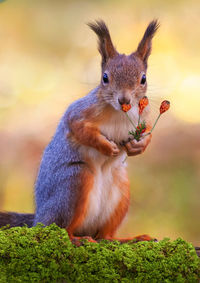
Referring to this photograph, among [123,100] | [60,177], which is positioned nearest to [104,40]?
[123,100]

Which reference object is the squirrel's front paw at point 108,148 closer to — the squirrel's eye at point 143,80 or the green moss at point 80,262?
the squirrel's eye at point 143,80

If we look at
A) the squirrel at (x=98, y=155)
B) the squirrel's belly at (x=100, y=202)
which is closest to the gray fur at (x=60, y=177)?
the squirrel at (x=98, y=155)

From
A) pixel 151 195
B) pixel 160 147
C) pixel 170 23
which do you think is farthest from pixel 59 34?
pixel 151 195

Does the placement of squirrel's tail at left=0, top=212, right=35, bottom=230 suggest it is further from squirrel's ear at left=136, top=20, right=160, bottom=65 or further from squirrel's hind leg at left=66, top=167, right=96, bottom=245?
squirrel's ear at left=136, top=20, right=160, bottom=65

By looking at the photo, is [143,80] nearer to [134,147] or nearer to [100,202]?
[134,147]

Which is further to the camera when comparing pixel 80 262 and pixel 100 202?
pixel 100 202

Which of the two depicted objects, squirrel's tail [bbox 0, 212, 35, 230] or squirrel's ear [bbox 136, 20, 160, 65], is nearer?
squirrel's ear [bbox 136, 20, 160, 65]

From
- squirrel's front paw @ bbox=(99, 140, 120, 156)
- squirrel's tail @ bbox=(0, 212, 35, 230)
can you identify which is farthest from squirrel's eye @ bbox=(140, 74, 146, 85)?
squirrel's tail @ bbox=(0, 212, 35, 230)

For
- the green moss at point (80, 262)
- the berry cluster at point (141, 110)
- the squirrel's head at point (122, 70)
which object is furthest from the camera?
the squirrel's head at point (122, 70)
